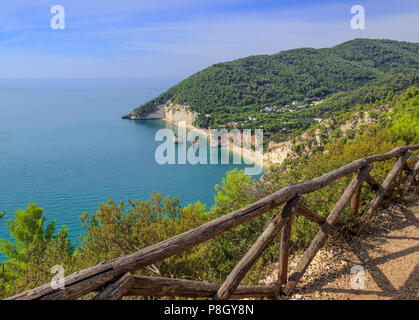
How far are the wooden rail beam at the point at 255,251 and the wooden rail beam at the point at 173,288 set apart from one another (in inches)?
3.5

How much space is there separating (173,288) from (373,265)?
288cm

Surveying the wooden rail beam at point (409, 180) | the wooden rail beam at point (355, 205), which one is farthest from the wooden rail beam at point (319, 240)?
the wooden rail beam at point (409, 180)

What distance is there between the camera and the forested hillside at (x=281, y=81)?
78750 millimetres

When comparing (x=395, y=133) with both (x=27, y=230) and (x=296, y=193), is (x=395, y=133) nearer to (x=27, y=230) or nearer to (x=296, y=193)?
(x=296, y=193)

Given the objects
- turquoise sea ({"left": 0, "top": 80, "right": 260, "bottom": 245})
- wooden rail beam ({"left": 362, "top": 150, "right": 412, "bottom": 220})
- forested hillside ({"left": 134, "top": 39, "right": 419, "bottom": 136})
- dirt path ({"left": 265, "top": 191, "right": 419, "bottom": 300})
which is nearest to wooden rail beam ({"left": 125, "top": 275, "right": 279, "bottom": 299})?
dirt path ({"left": 265, "top": 191, "right": 419, "bottom": 300})

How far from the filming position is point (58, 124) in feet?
300

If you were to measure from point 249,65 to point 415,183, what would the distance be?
120m

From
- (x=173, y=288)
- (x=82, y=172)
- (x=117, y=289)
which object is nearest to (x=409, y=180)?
(x=173, y=288)

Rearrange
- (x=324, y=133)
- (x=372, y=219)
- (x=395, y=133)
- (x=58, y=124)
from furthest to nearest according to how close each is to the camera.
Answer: (x=58, y=124) → (x=324, y=133) → (x=395, y=133) → (x=372, y=219)

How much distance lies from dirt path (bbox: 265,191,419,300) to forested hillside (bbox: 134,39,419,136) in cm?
5847

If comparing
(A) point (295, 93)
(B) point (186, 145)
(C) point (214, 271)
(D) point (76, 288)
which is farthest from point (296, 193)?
(A) point (295, 93)

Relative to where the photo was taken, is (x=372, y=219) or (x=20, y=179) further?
(x=20, y=179)

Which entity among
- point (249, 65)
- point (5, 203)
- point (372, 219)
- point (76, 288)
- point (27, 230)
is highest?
point (249, 65)

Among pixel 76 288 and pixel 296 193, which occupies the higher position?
pixel 296 193
